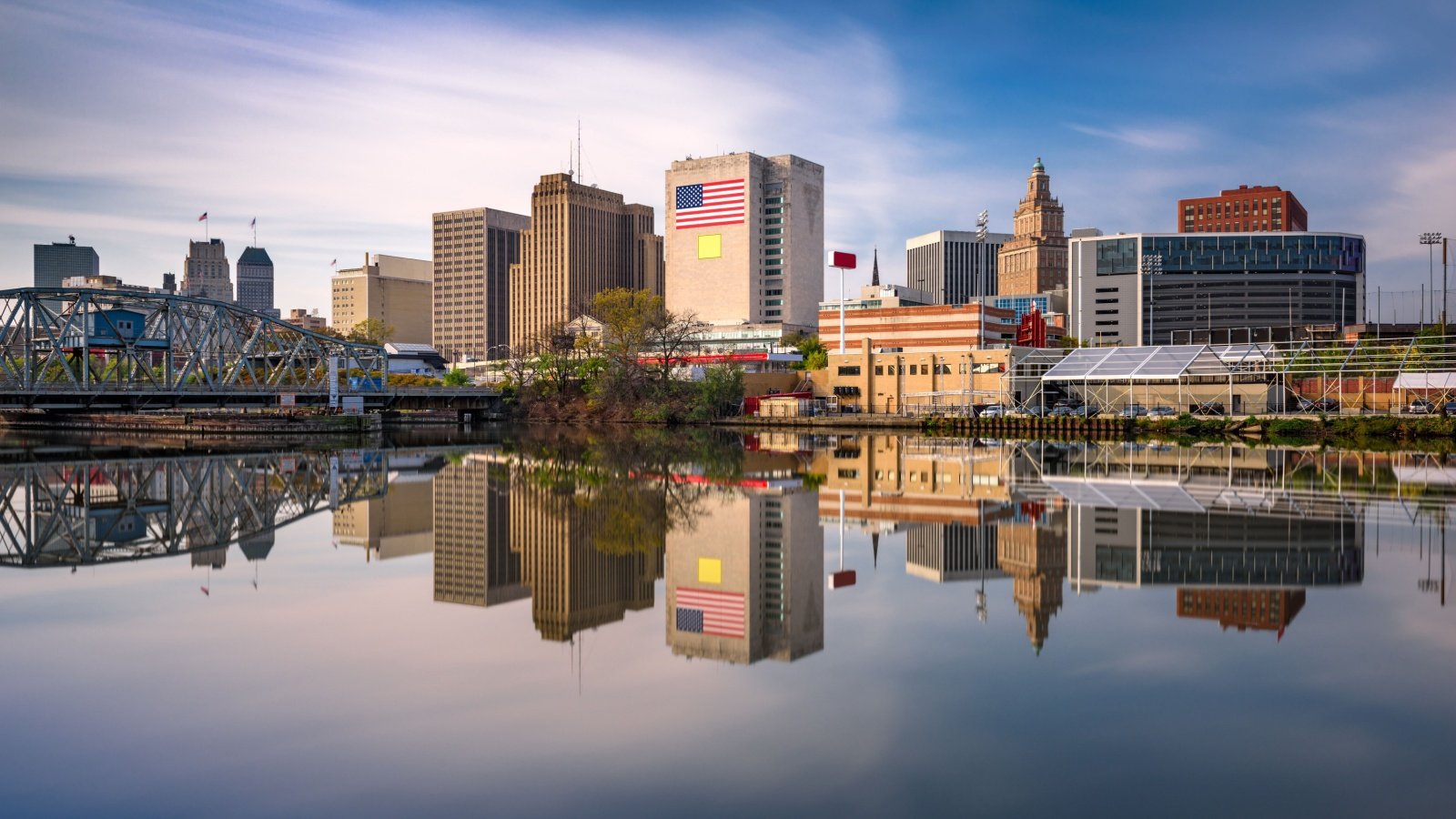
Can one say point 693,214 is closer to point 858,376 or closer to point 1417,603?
point 858,376

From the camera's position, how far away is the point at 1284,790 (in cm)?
838

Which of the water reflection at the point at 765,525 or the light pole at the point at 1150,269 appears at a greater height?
the light pole at the point at 1150,269

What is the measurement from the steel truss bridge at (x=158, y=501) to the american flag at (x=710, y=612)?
10.9 meters

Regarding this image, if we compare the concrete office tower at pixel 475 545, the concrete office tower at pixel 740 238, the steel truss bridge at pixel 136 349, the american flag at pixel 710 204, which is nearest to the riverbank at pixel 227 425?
the steel truss bridge at pixel 136 349

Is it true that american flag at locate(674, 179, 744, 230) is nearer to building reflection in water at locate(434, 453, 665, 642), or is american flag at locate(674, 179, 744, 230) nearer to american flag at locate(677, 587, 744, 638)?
building reflection in water at locate(434, 453, 665, 642)

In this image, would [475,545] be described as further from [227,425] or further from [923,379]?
[923,379]

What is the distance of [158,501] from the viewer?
30531 millimetres

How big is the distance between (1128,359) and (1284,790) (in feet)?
231

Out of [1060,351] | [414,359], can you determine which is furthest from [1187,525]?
[414,359]

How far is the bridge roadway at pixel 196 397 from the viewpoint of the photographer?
2808 inches

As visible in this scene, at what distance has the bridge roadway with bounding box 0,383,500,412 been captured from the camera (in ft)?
234

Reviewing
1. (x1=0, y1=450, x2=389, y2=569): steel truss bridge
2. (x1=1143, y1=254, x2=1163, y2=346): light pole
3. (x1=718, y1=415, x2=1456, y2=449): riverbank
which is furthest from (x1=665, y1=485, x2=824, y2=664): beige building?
(x1=1143, y1=254, x2=1163, y2=346): light pole

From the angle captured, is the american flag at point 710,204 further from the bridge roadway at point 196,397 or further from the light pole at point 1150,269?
the bridge roadway at point 196,397

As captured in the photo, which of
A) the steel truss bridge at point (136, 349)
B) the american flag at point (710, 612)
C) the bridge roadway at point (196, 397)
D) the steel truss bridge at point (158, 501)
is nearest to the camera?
the american flag at point (710, 612)
